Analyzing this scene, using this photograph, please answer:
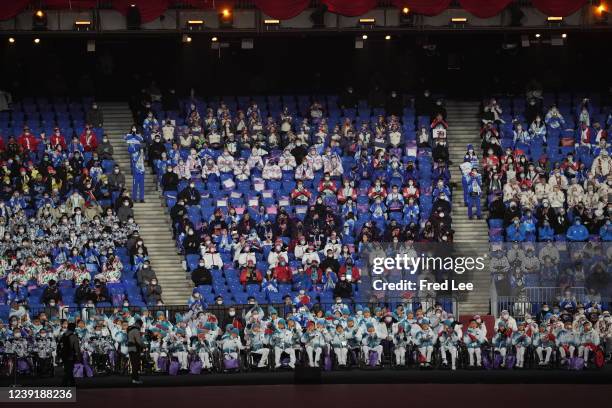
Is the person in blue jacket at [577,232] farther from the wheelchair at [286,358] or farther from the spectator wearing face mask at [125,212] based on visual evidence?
the spectator wearing face mask at [125,212]

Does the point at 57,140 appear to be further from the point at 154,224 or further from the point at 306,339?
the point at 306,339

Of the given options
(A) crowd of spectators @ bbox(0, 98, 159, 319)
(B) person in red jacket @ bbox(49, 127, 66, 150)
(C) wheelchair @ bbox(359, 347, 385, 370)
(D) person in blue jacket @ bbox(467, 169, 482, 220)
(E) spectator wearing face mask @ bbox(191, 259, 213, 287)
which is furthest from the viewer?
(B) person in red jacket @ bbox(49, 127, 66, 150)

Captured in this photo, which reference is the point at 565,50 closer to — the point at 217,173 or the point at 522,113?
the point at 522,113

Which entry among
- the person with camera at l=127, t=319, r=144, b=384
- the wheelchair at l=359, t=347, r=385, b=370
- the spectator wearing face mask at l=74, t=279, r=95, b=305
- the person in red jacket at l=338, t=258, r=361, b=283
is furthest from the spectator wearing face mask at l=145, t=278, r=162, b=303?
the wheelchair at l=359, t=347, r=385, b=370

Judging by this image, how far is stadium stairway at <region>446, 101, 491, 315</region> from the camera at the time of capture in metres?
27.4

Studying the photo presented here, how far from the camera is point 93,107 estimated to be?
3488 centimetres

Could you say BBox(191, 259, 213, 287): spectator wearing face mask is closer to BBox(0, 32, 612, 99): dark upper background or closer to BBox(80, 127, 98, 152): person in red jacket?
BBox(80, 127, 98, 152): person in red jacket

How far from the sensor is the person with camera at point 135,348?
2502cm

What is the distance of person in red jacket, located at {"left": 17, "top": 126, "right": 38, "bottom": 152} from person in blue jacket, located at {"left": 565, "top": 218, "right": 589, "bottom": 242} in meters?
14.3

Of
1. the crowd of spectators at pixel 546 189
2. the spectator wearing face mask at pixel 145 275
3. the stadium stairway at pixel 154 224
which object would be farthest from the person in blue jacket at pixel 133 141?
the crowd of spectators at pixel 546 189

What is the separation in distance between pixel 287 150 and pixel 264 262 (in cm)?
395

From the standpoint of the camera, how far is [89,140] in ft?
111

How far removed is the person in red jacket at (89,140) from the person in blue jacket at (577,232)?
41.8 ft

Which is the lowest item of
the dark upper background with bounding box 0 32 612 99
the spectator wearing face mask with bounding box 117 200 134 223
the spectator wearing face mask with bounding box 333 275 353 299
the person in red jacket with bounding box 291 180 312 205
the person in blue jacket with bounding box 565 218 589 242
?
the spectator wearing face mask with bounding box 333 275 353 299
